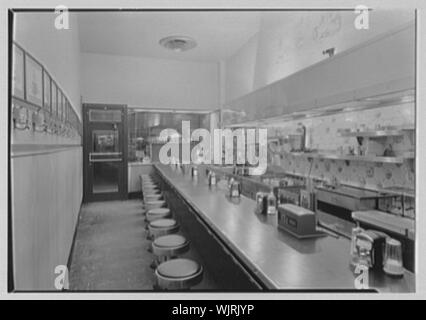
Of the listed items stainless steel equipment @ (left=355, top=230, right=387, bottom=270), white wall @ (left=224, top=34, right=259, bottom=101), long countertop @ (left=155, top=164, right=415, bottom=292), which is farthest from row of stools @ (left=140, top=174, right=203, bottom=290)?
white wall @ (left=224, top=34, right=259, bottom=101)

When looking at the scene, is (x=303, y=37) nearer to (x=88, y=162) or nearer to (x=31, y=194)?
(x=31, y=194)

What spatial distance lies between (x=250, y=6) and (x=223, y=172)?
11.2 feet

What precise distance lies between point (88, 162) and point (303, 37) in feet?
14.6

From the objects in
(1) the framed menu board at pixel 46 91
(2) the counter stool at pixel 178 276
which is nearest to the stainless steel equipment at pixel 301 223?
(2) the counter stool at pixel 178 276

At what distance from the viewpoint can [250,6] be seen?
39.8 inches

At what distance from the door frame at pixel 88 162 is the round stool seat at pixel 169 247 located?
4.03 m

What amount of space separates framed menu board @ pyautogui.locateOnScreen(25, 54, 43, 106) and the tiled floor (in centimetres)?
88

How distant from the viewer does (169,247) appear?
1.83m

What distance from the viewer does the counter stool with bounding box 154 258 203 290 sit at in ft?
4.37

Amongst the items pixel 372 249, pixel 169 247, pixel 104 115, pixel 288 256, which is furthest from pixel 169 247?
pixel 104 115

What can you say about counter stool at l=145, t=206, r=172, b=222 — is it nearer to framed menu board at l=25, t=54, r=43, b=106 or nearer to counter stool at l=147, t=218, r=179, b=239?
counter stool at l=147, t=218, r=179, b=239

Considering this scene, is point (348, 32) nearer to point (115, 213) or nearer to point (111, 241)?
point (111, 241)

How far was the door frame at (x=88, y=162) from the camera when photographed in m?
5.40
